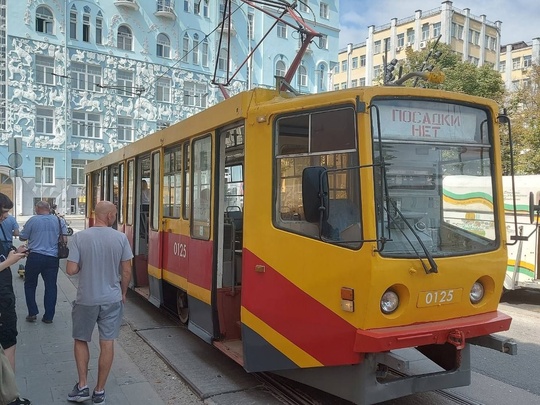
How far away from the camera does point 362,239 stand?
3805mm

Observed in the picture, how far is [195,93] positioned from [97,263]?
36.9 m

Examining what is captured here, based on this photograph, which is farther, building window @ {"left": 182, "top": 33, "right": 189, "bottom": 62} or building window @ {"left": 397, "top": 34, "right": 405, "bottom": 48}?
building window @ {"left": 397, "top": 34, "right": 405, "bottom": 48}

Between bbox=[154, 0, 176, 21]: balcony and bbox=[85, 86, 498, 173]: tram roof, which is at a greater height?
bbox=[154, 0, 176, 21]: balcony

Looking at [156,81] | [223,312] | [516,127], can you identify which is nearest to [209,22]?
[156,81]

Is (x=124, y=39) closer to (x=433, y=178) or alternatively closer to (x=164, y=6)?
(x=164, y=6)

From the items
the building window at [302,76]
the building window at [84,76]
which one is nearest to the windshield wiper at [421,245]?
the building window at [84,76]

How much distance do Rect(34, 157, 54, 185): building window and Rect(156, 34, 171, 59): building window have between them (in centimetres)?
1108

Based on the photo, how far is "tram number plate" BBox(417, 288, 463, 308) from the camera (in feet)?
13.0

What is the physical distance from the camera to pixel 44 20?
34.2 meters

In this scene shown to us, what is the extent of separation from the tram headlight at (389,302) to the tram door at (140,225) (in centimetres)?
554

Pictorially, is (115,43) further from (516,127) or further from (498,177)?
(498,177)

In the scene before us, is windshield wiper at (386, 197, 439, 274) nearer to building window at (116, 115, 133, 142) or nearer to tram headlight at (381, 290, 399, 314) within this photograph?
tram headlight at (381, 290, 399, 314)

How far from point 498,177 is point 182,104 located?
36.8m

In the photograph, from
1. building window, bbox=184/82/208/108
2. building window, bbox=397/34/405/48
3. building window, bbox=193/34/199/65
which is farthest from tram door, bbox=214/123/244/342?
building window, bbox=397/34/405/48
